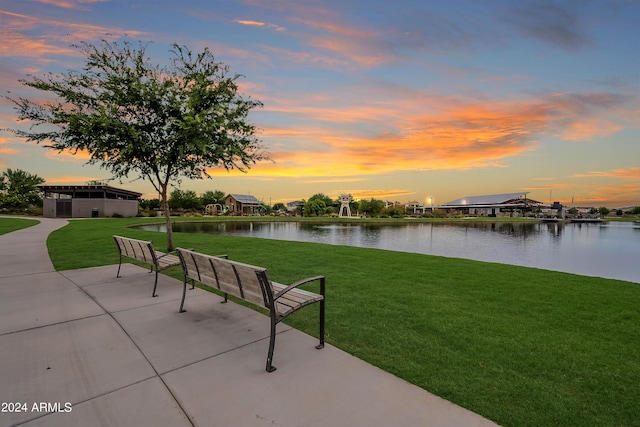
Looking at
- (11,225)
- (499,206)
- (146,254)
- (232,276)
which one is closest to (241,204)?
(11,225)

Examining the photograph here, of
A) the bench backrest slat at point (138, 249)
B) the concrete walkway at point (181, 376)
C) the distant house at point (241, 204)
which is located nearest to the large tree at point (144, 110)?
the bench backrest slat at point (138, 249)

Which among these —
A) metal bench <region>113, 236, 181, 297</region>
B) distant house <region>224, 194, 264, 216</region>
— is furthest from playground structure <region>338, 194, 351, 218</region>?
metal bench <region>113, 236, 181, 297</region>

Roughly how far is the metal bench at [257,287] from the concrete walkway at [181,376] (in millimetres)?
427

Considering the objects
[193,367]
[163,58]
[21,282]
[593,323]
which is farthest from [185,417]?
[163,58]

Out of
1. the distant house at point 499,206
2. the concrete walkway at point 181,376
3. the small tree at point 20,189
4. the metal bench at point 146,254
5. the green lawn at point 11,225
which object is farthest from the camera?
the distant house at point 499,206

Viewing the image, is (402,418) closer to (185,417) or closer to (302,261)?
(185,417)

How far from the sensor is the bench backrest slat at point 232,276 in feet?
11.4

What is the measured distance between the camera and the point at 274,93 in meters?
20.5

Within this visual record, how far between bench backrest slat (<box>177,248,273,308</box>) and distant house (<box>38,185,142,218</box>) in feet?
195

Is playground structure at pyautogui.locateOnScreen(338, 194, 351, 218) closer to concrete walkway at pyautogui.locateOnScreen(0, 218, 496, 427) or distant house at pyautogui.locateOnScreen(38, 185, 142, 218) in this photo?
distant house at pyautogui.locateOnScreen(38, 185, 142, 218)

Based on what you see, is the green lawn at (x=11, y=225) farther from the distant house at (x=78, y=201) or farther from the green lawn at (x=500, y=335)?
the distant house at (x=78, y=201)

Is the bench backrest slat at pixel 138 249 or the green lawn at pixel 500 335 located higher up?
the bench backrest slat at pixel 138 249

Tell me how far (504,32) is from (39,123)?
20.3 m

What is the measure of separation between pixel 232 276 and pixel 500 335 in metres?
3.99
